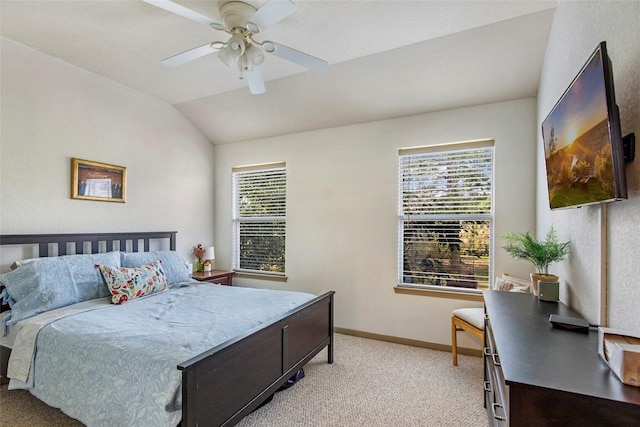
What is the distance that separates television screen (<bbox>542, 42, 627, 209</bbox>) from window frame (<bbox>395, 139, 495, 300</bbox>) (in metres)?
1.47

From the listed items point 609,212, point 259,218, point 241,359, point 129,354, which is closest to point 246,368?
point 241,359

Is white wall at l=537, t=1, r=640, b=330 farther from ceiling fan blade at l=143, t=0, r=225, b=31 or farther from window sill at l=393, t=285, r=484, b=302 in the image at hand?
ceiling fan blade at l=143, t=0, r=225, b=31

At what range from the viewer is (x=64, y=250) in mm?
2881

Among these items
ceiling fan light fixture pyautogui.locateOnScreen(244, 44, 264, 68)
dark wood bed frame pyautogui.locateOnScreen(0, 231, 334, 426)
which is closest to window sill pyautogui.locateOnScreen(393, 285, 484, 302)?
dark wood bed frame pyautogui.locateOnScreen(0, 231, 334, 426)

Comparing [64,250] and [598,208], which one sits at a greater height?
[598,208]

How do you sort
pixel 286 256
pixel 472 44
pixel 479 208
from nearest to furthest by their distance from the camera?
pixel 472 44 < pixel 479 208 < pixel 286 256

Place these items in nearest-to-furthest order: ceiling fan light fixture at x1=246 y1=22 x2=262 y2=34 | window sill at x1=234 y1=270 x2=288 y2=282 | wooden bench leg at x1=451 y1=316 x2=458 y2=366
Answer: ceiling fan light fixture at x1=246 y1=22 x2=262 y2=34 → wooden bench leg at x1=451 y1=316 x2=458 y2=366 → window sill at x1=234 y1=270 x2=288 y2=282

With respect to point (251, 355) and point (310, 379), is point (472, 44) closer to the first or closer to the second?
point (251, 355)

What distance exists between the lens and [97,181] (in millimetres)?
3211

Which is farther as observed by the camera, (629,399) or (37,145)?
(37,145)

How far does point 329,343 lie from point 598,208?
2320 millimetres

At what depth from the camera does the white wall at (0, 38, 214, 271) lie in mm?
2633

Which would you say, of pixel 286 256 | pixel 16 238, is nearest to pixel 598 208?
pixel 286 256

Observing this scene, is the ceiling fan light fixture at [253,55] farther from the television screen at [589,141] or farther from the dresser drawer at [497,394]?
the dresser drawer at [497,394]
